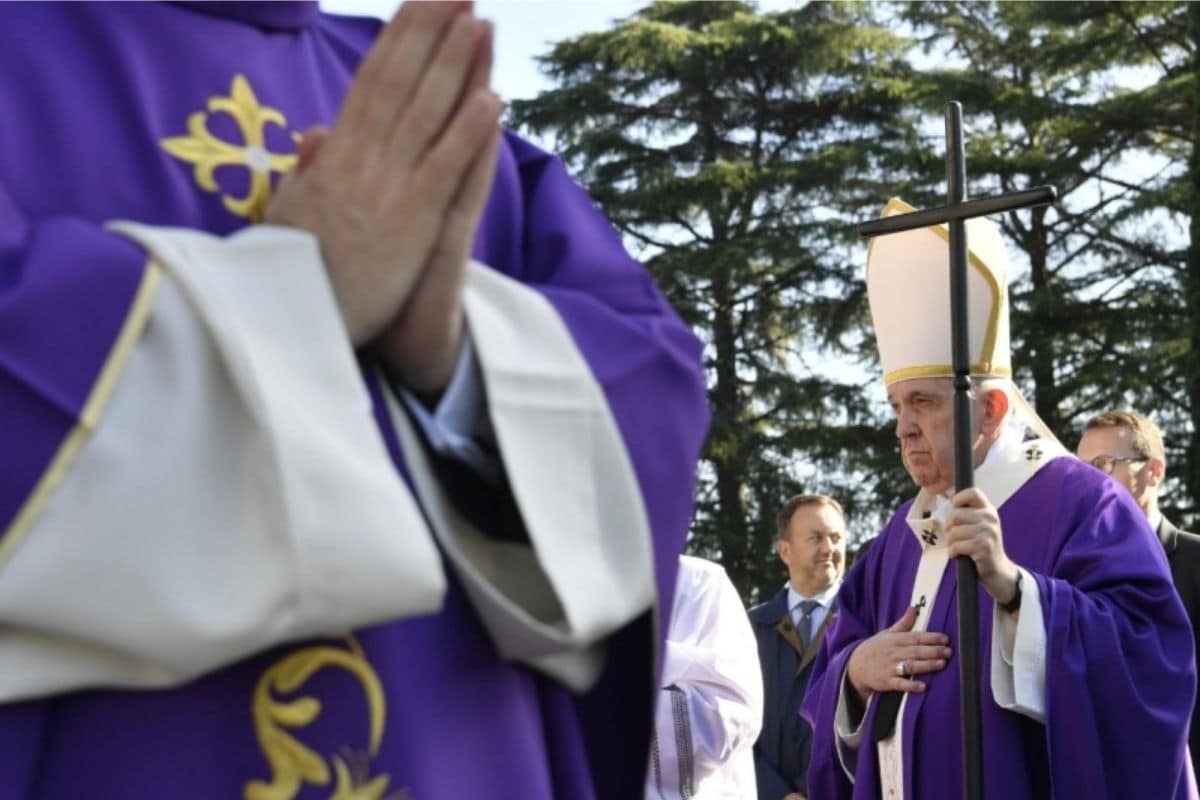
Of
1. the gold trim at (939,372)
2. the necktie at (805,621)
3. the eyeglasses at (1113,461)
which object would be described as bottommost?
the necktie at (805,621)

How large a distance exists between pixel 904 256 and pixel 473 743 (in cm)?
449

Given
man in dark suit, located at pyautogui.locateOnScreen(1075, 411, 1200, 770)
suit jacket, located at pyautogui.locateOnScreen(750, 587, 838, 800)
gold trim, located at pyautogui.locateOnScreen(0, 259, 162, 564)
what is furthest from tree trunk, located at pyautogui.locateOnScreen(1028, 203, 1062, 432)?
gold trim, located at pyautogui.locateOnScreen(0, 259, 162, 564)

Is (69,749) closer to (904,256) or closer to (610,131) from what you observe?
(904,256)

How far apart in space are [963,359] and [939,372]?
28.3 inches

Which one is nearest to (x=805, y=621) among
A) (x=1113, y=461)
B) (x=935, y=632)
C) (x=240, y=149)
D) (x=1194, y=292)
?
(x=1113, y=461)

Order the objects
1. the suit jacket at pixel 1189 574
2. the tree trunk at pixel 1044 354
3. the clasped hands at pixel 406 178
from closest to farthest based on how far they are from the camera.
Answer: the clasped hands at pixel 406 178, the suit jacket at pixel 1189 574, the tree trunk at pixel 1044 354

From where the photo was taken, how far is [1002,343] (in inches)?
244

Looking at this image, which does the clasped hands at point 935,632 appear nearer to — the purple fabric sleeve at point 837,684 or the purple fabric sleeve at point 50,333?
the purple fabric sleeve at point 837,684

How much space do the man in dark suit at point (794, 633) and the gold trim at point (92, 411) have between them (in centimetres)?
742

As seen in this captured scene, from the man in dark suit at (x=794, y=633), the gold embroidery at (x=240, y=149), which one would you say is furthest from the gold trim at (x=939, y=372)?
the gold embroidery at (x=240, y=149)

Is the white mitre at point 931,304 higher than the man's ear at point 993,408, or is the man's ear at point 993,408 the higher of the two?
the white mitre at point 931,304

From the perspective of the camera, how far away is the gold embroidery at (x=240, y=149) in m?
1.85

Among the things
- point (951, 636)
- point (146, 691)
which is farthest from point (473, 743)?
point (951, 636)

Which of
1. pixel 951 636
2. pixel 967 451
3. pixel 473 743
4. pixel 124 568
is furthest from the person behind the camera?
pixel 951 636
